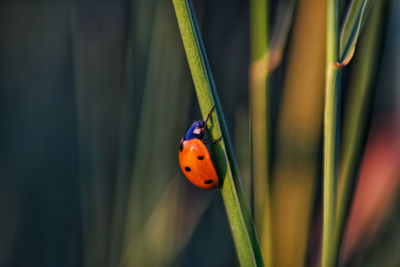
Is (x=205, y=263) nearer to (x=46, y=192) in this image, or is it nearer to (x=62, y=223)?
(x=62, y=223)

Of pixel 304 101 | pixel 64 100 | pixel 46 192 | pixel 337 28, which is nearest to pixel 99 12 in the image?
pixel 64 100

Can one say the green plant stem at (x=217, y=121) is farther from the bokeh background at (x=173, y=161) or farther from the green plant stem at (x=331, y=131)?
the bokeh background at (x=173, y=161)

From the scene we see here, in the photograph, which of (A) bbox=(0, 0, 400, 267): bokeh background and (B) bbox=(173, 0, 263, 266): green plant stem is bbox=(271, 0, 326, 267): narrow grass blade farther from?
(B) bbox=(173, 0, 263, 266): green plant stem

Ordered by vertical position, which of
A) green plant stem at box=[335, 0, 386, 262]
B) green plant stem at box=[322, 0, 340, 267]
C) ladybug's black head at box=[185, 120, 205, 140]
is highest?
ladybug's black head at box=[185, 120, 205, 140]

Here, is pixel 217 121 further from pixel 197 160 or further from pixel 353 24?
pixel 197 160

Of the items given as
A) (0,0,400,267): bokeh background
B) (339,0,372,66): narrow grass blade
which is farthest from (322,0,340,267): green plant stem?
(0,0,400,267): bokeh background

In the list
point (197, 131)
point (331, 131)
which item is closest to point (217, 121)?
point (331, 131)
